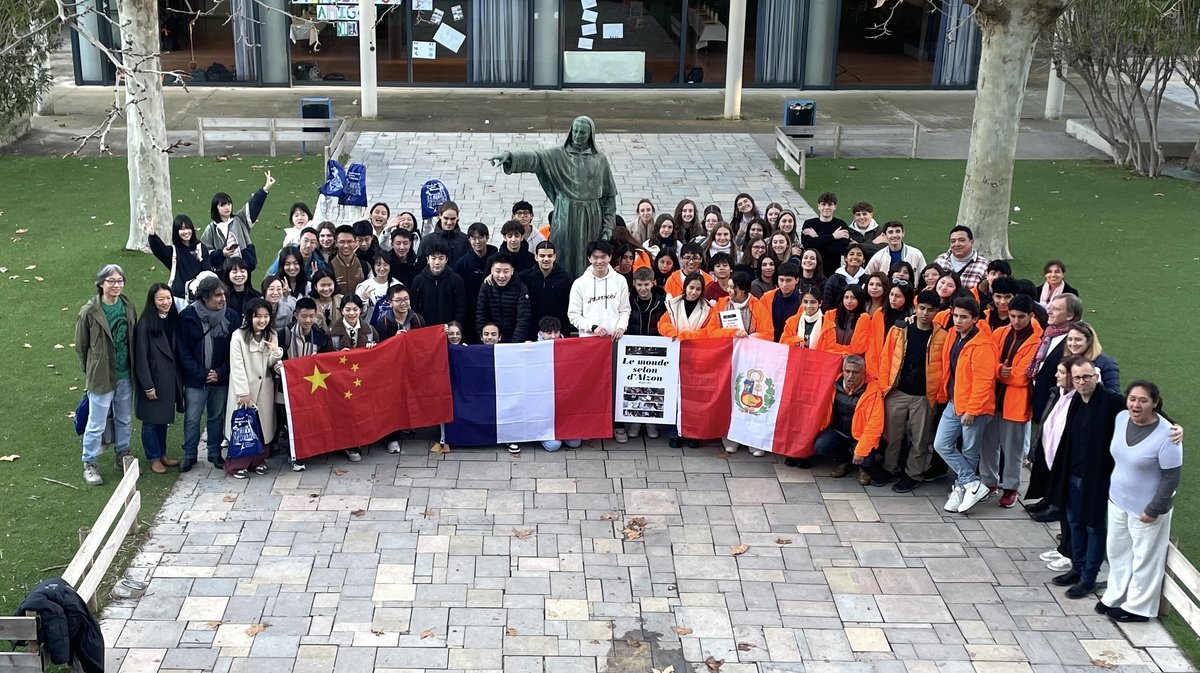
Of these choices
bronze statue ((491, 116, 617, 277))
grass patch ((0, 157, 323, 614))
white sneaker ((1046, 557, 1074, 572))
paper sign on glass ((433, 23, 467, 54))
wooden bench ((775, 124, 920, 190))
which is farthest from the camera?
paper sign on glass ((433, 23, 467, 54))

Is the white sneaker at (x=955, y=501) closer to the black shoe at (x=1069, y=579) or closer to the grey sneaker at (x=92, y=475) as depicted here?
the black shoe at (x=1069, y=579)

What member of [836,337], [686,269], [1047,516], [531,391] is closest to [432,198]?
[686,269]

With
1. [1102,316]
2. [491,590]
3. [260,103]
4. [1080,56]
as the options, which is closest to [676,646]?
[491,590]

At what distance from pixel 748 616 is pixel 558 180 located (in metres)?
5.15

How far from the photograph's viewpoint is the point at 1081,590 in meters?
8.62

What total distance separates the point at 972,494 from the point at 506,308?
4.18 meters

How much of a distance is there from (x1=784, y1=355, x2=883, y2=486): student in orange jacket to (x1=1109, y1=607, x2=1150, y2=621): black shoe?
2284 millimetres

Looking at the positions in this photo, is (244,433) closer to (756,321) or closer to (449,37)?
(756,321)

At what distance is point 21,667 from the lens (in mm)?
7043

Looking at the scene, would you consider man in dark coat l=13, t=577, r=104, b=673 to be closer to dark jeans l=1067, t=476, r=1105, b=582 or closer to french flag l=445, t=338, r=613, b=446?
french flag l=445, t=338, r=613, b=446

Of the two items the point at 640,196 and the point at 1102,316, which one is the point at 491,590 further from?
the point at 640,196

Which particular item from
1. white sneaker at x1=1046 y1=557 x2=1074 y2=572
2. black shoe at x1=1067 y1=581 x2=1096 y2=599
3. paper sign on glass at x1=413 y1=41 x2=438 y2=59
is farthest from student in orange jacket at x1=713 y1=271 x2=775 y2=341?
paper sign on glass at x1=413 y1=41 x2=438 y2=59

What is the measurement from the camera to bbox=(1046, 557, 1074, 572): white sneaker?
29.5 ft

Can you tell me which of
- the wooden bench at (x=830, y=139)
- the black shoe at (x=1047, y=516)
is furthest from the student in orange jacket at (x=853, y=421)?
the wooden bench at (x=830, y=139)
